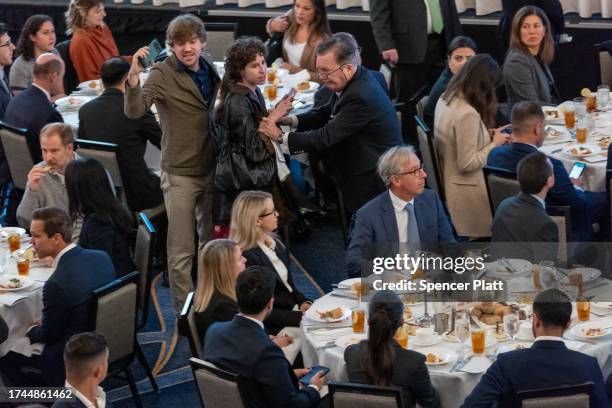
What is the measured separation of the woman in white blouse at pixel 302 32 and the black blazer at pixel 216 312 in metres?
4.05

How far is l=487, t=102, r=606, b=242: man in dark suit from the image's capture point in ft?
22.4

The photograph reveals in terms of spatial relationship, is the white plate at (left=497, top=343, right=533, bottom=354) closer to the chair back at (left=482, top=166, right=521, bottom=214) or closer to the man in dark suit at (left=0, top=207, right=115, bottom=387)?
the chair back at (left=482, top=166, right=521, bottom=214)

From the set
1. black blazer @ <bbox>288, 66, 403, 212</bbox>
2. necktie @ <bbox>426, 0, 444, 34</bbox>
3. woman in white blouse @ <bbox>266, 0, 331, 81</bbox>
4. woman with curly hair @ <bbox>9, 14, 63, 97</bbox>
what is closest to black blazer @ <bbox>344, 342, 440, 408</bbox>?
black blazer @ <bbox>288, 66, 403, 212</bbox>

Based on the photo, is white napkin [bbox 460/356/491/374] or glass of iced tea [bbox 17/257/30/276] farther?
glass of iced tea [bbox 17/257/30/276]

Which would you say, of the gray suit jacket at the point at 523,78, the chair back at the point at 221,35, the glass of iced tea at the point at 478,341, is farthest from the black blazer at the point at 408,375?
the chair back at the point at 221,35

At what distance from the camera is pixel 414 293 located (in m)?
5.91

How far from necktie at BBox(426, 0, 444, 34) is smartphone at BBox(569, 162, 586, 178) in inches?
106

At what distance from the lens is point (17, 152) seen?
8.24 m

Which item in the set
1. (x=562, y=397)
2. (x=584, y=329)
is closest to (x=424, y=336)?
(x=584, y=329)

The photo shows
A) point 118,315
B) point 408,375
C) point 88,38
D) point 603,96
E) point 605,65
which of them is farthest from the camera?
point 88,38

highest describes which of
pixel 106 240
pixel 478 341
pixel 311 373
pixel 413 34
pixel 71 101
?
pixel 413 34

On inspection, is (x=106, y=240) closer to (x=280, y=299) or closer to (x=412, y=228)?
(x=280, y=299)

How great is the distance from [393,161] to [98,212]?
5.39ft

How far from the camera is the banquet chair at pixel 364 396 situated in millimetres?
4652
